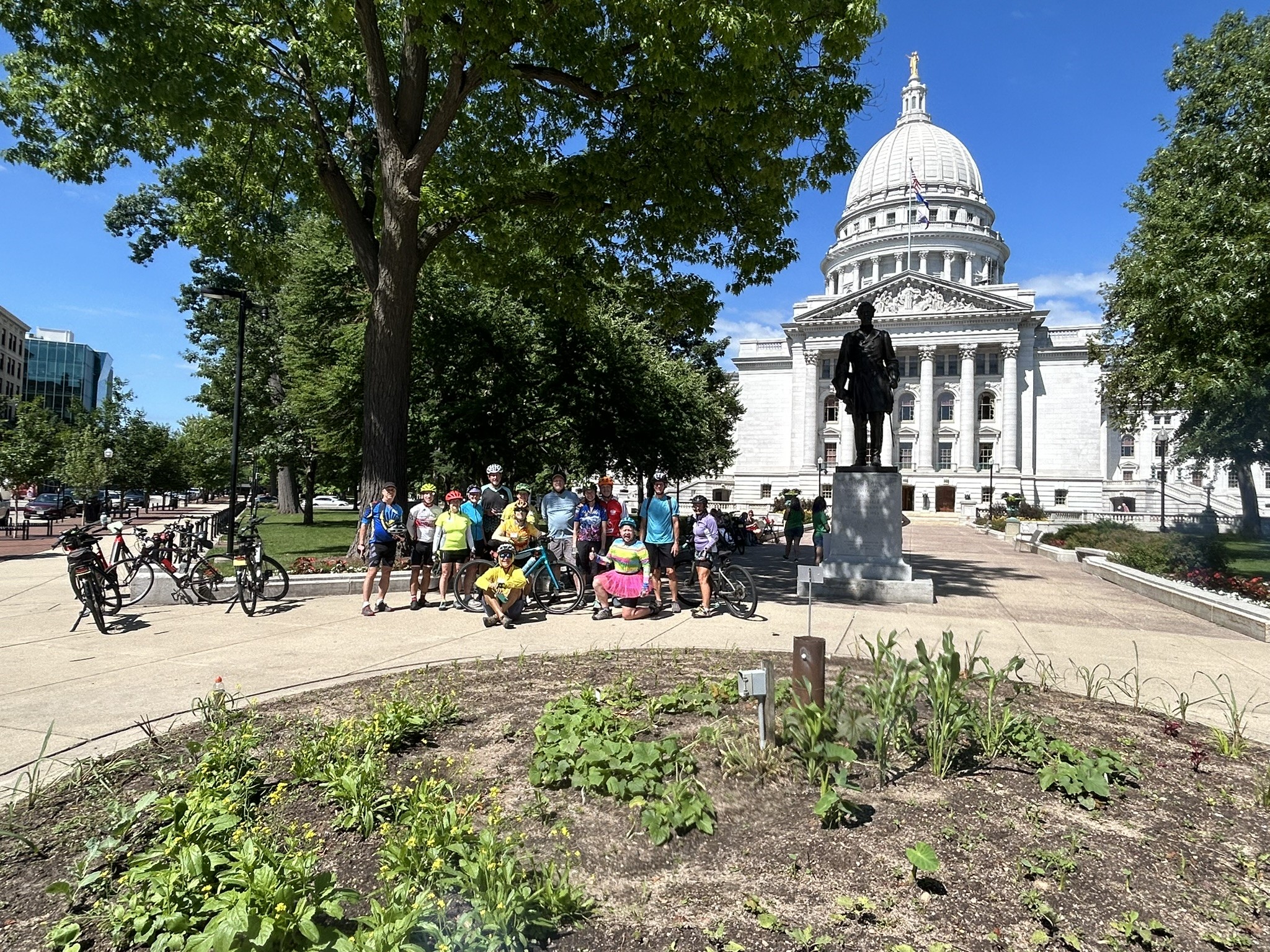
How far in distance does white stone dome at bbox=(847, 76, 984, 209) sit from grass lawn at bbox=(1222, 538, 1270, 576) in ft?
268

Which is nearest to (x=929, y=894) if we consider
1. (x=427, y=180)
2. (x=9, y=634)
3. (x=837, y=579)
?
A: (x=837, y=579)

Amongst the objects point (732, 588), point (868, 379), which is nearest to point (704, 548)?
point (732, 588)

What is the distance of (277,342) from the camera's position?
35.1 metres

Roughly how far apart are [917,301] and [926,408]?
40.2 ft

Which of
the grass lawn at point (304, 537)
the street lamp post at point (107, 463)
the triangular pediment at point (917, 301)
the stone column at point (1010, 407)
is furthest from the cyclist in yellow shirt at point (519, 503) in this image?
the stone column at point (1010, 407)

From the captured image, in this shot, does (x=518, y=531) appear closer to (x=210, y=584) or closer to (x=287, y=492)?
(x=210, y=584)

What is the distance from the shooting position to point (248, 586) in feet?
34.6

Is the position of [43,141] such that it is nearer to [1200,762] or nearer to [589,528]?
[589,528]

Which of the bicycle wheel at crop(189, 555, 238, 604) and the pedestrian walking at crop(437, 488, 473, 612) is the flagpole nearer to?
the pedestrian walking at crop(437, 488, 473, 612)

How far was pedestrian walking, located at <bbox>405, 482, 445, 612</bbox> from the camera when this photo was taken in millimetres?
10750

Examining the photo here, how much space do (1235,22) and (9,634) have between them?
29670 millimetres

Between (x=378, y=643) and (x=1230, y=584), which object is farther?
(x=1230, y=584)

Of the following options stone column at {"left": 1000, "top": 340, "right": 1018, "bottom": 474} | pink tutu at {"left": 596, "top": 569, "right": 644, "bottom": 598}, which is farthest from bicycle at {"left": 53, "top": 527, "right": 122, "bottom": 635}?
stone column at {"left": 1000, "top": 340, "right": 1018, "bottom": 474}

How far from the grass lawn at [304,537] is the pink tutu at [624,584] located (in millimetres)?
7811
